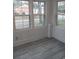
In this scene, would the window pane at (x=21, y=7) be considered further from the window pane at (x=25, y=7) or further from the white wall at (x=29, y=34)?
the white wall at (x=29, y=34)

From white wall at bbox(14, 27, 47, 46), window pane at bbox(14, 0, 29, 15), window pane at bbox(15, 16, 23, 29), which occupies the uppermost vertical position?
window pane at bbox(14, 0, 29, 15)

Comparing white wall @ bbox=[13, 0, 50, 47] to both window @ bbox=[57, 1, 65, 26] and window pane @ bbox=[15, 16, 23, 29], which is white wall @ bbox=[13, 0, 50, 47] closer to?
window pane @ bbox=[15, 16, 23, 29]

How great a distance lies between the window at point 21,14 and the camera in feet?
17.2

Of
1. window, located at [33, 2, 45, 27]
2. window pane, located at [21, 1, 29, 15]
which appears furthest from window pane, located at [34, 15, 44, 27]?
window pane, located at [21, 1, 29, 15]

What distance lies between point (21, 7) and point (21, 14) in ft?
1.03

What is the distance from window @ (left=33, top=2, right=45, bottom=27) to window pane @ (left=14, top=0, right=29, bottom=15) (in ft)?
1.54

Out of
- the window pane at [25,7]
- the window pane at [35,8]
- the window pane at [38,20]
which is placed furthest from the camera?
the window pane at [38,20]

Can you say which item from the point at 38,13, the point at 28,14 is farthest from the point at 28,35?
the point at 38,13

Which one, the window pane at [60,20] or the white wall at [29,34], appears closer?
the white wall at [29,34]

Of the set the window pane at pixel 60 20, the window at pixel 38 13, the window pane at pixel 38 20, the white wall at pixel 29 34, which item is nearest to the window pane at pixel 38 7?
the window at pixel 38 13

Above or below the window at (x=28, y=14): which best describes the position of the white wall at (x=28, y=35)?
below

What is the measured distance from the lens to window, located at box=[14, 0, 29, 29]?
5.24 metres
